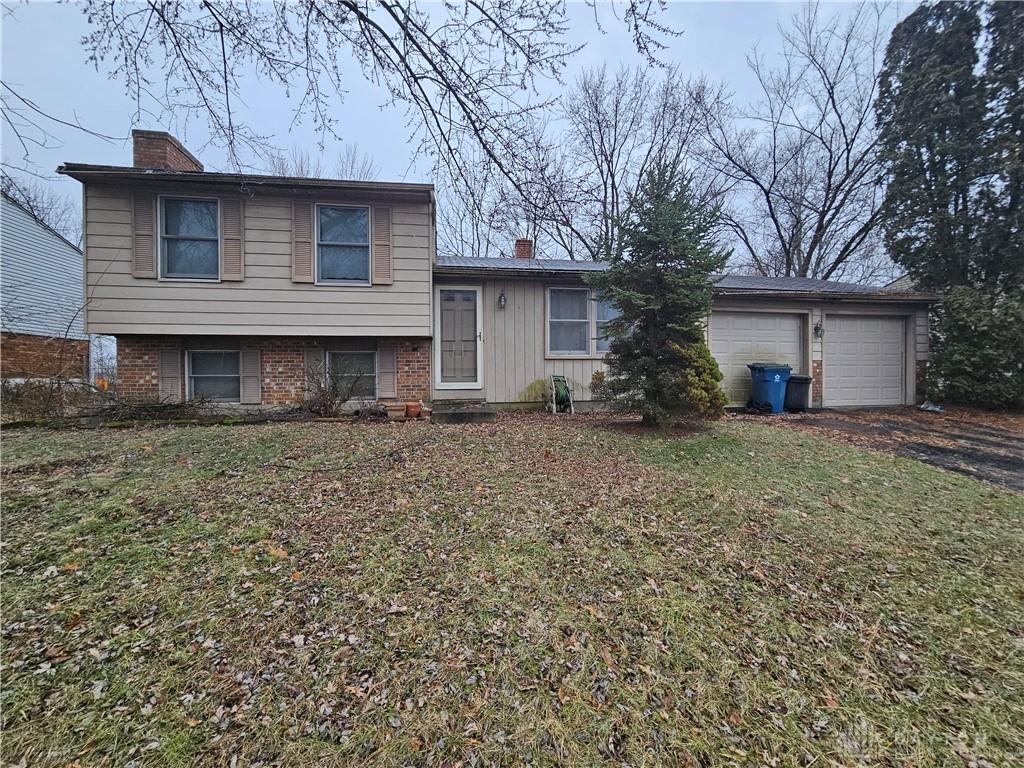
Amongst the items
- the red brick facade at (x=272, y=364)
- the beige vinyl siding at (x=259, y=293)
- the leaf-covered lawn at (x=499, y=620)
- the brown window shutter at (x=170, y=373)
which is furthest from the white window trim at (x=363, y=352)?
the leaf-covered lawn at (x=499, y=620)

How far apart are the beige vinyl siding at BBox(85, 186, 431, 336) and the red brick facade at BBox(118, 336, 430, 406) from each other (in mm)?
460

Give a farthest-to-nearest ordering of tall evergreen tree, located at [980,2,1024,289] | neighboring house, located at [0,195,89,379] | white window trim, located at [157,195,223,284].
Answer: neighboring house, located at [0,195,89,379]
tall evergreen tree, located at [980,2,1024,289]
white window trim, located at [157,195,223,284]

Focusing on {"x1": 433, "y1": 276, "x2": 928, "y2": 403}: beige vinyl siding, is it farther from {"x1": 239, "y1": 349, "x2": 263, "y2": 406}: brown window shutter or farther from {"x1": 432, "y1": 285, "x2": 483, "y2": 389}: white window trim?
{"x1": 239, "y1": 349, "x2": 263, "y2": 406}: brown window shutter

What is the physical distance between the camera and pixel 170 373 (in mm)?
7812

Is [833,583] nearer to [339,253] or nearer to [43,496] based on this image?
[43,496]

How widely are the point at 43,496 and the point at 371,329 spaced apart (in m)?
4.91

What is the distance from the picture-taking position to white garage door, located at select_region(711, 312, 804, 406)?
377 inches

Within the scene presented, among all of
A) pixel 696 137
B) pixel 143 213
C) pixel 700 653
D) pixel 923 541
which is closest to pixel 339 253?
pixel 143 213

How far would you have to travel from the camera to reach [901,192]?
441 inches

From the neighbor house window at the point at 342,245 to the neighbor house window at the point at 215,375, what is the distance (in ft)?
7.94

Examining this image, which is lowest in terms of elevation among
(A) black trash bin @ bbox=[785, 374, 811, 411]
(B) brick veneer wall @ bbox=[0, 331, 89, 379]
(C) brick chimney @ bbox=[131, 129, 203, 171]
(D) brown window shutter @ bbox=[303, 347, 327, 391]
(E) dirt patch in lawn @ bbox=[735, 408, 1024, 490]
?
(E) dirt patch in lawn @ bbox=[735, 408, 1024, 490]

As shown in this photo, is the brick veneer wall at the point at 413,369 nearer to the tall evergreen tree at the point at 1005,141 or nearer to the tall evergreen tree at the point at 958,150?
the tall evergreen tree at the point at 958,150

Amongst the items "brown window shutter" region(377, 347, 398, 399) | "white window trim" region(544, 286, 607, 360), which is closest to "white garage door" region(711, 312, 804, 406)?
"white window trim" region(544, 286, 607, 360)

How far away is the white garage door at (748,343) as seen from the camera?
9570mm
